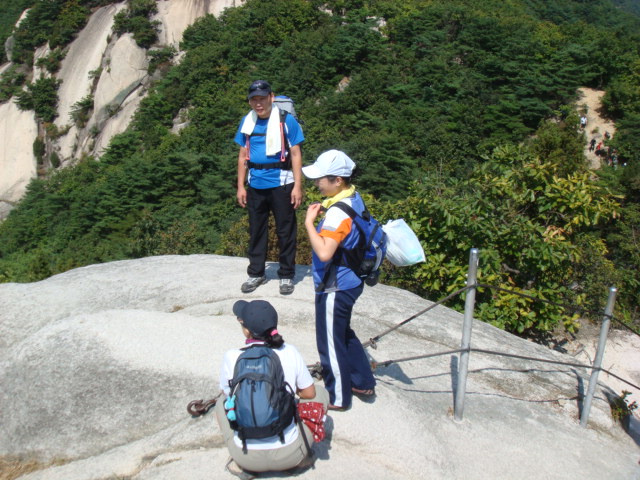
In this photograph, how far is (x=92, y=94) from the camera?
112ft

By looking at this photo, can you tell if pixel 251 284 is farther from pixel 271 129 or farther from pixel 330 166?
pixel 330 166

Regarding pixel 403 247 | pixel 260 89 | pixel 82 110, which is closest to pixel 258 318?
pixel 403 247

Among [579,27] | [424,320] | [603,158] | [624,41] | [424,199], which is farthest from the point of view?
[579,27]

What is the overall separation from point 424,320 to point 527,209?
2946mm

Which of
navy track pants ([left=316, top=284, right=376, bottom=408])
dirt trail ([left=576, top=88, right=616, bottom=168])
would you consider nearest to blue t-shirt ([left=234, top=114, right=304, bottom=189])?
navy track pants ([left=316, top=284, right=376, bottom=408])

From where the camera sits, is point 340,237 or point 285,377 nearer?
point 285,377

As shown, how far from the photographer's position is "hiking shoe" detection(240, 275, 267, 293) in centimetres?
562

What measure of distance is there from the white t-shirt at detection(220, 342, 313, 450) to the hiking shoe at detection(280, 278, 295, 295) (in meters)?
2.44

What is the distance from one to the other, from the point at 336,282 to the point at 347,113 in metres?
23.5

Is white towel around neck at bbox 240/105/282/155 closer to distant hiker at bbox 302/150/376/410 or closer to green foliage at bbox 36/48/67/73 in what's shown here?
distant hiker at bbox 302/150/376/410

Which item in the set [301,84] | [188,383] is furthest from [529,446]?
[301,84]

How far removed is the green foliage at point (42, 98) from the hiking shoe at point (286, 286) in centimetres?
3492

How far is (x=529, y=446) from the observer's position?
3.79 m

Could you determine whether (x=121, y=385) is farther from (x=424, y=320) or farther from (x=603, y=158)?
(x=603, y=158)
